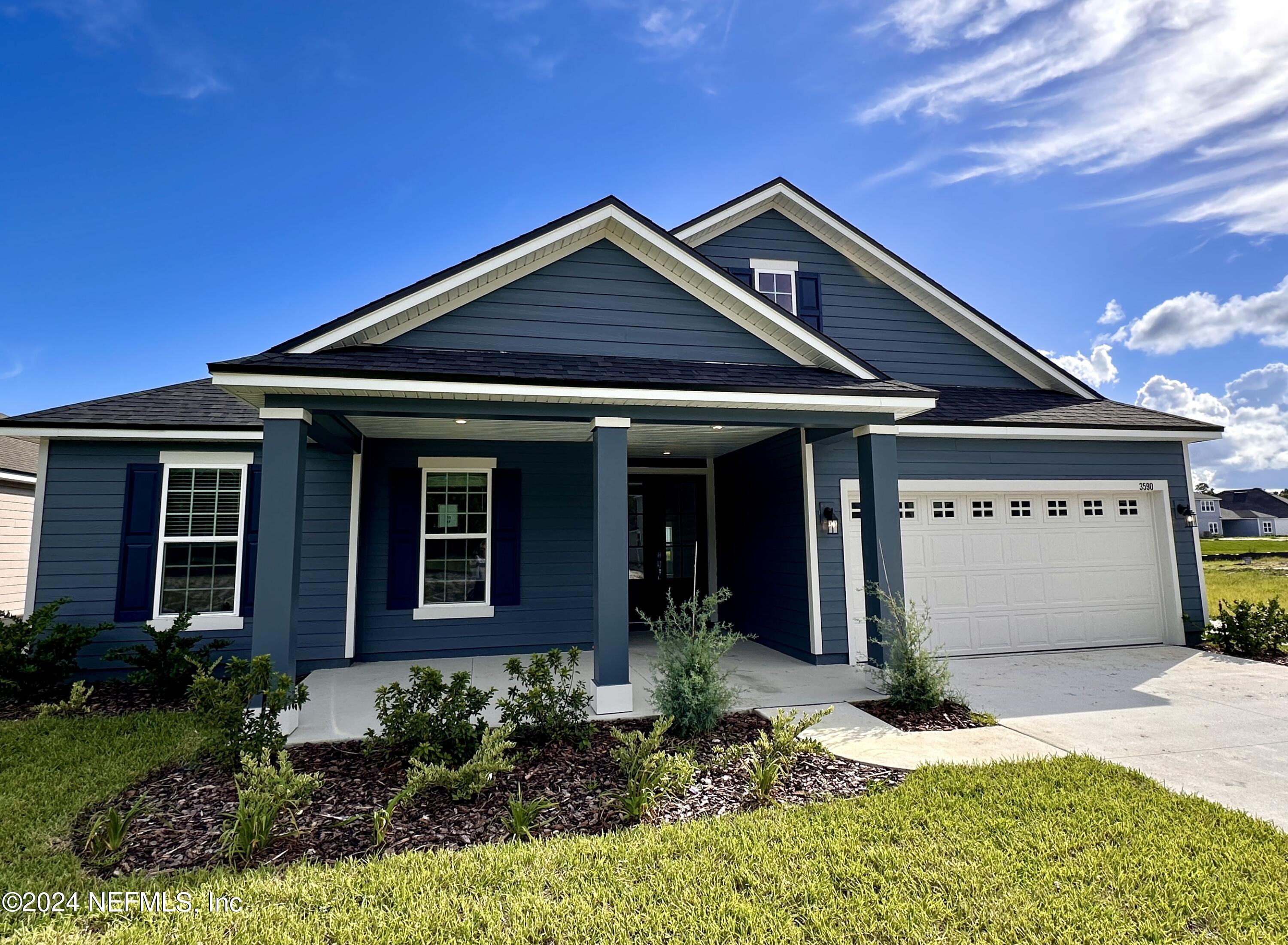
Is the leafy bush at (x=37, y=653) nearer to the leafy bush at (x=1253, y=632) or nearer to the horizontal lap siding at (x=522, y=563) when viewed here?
the horizontal lap siding at (x=522, y=563)

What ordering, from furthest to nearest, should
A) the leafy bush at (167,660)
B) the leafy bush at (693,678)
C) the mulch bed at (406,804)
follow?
the leafy bush at (167,660) → the leafy bush at (693,678) → the mulch bed at (406,804)

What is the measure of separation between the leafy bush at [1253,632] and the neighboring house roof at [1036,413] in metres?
2.47

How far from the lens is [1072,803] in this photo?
139 inches

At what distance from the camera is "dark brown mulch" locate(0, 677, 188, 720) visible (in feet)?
19.1

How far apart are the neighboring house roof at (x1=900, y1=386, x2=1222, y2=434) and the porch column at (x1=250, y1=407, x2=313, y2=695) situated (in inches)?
263

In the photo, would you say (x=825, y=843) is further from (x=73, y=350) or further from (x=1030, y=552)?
(x=73, y=350)

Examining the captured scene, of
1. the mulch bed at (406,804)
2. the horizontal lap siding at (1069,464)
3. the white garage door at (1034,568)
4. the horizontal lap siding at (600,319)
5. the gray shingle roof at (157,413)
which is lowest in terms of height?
the mulch bed at (406,804)

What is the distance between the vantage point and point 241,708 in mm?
4156

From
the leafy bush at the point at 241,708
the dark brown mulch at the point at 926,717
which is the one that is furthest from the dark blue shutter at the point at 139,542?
the dark brown mulch at the point at 926,717

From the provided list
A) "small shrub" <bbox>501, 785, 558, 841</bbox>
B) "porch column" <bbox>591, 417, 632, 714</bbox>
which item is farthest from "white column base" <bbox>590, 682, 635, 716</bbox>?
"small shrub" <bbox>501, 785, 558, 841</bbox>

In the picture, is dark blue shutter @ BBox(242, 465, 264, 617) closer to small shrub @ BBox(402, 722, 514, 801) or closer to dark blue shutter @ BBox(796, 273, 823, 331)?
small shrub @ BBox(402, 722, 514, 801)

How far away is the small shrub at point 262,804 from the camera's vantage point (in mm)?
3096

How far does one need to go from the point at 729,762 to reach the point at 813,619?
141 inches

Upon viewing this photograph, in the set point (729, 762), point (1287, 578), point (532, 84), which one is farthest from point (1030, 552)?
point (1287, 578)
